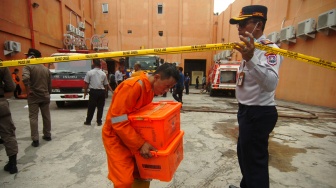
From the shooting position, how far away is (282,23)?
12.9 meters

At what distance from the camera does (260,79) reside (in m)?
1.60

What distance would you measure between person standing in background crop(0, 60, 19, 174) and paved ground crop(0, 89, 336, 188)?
17 centimetres

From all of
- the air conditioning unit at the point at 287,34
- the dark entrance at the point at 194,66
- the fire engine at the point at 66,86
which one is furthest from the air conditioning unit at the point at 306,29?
the dark entrance at the point at 194,66

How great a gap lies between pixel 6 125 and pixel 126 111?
242 centimetres

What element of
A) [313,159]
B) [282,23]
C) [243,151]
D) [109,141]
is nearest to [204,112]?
[313,159]

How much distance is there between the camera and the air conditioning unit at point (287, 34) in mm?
11437

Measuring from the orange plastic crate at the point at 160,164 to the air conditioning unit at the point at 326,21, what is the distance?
10.5 metres

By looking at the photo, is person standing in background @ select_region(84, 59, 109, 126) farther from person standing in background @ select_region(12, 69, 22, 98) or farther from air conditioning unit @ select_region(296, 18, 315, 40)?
air conditioning unit @ select_region(296, 18, 315, 40)

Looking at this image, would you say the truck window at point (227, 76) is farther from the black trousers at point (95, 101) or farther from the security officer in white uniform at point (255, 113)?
the security officer in white uniform at point (255, 113)

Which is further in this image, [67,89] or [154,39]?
[154,39]

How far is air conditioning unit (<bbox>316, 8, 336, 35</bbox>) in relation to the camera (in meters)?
8.61

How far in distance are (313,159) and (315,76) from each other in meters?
8.51

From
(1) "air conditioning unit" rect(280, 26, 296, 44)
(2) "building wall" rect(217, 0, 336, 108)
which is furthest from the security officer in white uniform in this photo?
(1) "air conditioning unit" rect(280, 26, 296, 44)

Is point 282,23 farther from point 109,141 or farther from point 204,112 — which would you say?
point 109,141
